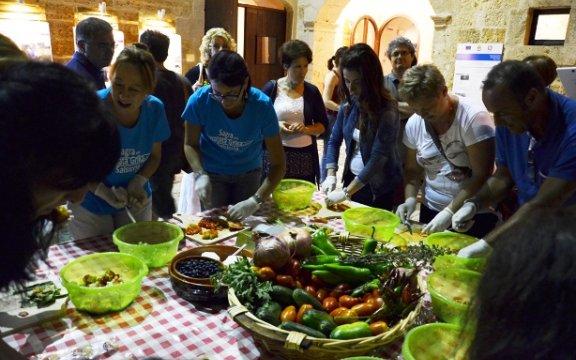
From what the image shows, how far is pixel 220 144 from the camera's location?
2311mm

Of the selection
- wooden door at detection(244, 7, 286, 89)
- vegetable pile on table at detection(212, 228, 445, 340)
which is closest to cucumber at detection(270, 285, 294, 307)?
vegetable pile on table at detection(212, 228, 445, 340)

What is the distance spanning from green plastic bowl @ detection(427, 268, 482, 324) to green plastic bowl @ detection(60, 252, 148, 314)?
95cm

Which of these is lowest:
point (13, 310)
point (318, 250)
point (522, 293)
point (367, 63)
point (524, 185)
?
point (13, 310)

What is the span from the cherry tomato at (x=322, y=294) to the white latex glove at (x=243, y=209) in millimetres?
827

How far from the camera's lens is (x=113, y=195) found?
1898 mm

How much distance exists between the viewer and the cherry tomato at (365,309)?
3.88 ft

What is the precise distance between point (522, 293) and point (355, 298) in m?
Result: 0.83

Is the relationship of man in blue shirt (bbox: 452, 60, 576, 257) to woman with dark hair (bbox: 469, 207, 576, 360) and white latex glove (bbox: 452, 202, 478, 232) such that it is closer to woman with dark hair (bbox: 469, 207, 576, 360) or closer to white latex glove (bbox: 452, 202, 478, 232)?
white latex glove (bbox: 452, 202, 478, 232)

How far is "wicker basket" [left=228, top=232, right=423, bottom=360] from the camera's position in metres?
1.04

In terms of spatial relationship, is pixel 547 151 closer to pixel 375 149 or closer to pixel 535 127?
pixel 535 127

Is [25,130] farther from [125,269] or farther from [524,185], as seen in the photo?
[524,185]

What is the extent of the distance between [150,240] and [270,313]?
32.1 inches

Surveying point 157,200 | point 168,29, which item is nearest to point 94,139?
point 157,200

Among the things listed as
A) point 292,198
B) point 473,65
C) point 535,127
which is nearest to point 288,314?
point 292,198
